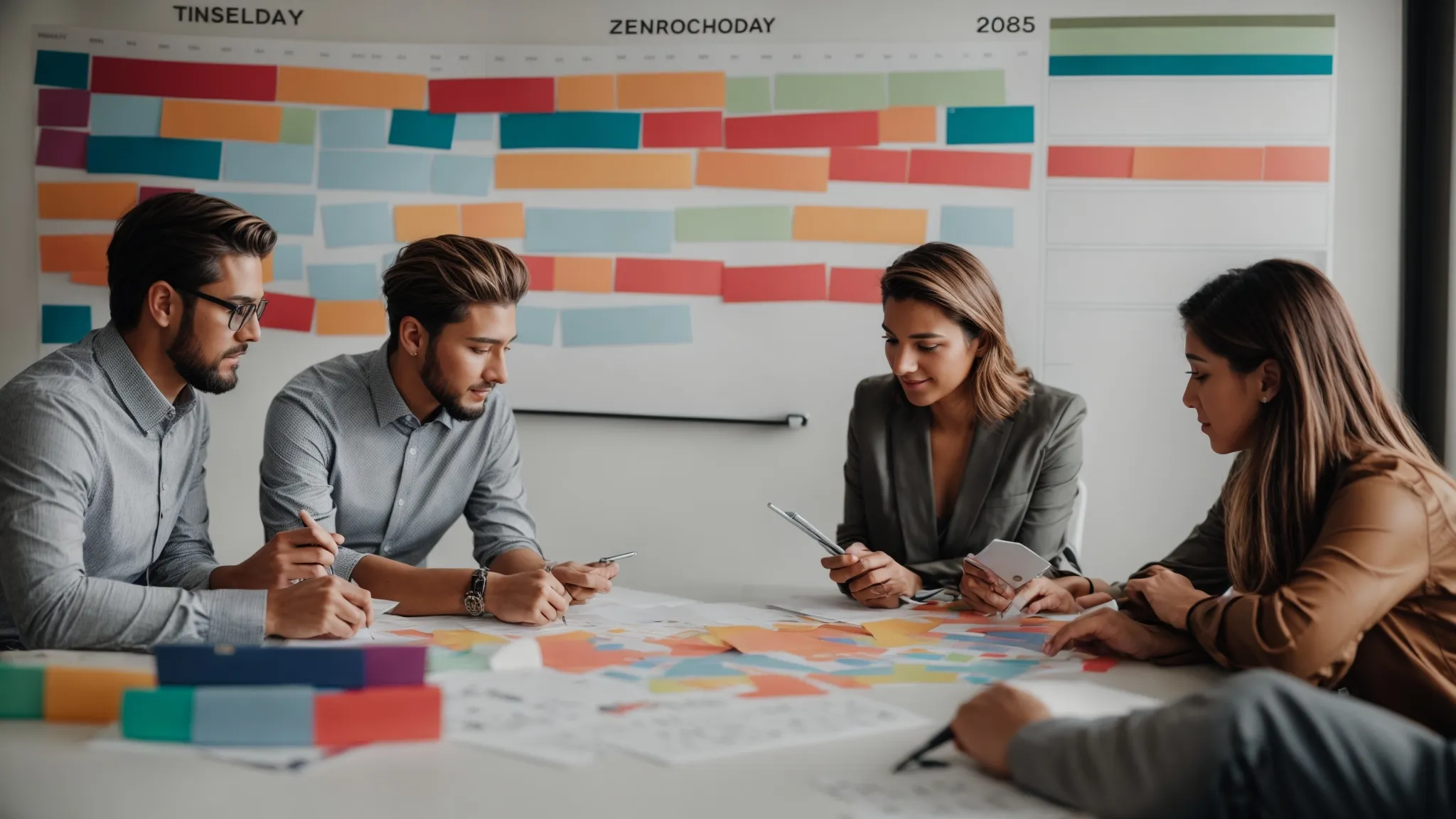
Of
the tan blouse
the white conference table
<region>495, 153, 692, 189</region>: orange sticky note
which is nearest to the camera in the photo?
the white conference table

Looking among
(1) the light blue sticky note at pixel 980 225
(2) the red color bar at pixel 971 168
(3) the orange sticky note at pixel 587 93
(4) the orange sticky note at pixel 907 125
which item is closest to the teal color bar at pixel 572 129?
(3) the orange sticky note at pixel 587 93

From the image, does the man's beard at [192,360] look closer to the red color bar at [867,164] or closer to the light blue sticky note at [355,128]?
the light blue sticky note at [355,128]

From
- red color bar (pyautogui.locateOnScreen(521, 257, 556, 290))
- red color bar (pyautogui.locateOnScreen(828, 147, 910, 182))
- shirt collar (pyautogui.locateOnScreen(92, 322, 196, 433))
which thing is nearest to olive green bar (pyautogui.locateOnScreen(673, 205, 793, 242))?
red color bar (pyautogui.locateOnScreen(828, 147, 910, 182))

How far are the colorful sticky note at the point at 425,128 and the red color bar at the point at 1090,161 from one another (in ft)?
5.85

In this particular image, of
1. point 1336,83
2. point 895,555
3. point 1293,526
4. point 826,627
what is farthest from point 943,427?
point 1336,83

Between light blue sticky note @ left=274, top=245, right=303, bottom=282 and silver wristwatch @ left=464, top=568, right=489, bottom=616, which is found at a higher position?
light blue sticky note @ left=274, top=245, right=303, bottom=282

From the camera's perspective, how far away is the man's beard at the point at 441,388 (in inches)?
90.6

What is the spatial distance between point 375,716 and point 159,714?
0.74ft

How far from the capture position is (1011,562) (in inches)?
75.5

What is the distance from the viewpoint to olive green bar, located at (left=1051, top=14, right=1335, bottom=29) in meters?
3.12

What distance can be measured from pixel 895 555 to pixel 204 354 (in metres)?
1.44

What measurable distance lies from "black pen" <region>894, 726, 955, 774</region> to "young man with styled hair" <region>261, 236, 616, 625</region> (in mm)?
1076

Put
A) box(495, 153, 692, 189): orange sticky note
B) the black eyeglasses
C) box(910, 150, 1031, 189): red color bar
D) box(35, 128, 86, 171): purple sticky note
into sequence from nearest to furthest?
the black eyeglasses, box(910, 150, 1031, 189): red color bar, box(495, 153, 692, 189): orange sticky note, box(35, 128, 86, 171): purple sticky note

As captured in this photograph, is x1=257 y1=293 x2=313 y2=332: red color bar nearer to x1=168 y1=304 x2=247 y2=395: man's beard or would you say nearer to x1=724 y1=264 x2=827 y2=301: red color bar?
x1=724 y1=264 x2=827 y2=301: red color bar
